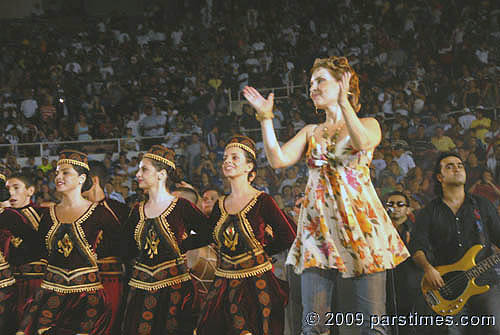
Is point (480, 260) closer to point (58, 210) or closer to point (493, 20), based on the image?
point (58, 210)

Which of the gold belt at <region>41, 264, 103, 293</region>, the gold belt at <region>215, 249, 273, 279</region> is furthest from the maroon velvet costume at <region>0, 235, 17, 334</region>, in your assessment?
the gold belt at <region>215, 249, 273, 279</region>

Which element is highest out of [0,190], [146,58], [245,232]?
[146,58]

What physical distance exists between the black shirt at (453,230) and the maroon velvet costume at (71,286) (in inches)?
92.5

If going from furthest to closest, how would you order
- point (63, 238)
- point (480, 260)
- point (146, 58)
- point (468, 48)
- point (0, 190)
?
point (146, 58) < point (468, 48) < point (0, 190) < point (63, 238) < point (480, 260)

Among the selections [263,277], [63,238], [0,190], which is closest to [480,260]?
[263,277]

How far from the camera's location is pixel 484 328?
4445 millimetres

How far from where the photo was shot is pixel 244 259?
4.48 meters

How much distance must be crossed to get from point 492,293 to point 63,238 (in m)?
3.11

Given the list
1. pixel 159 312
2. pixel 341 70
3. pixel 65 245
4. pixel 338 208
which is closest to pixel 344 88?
pixel 341 70

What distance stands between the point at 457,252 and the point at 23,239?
3.38 m

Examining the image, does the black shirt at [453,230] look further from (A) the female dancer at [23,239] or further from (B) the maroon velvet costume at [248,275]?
(A) the female dancer at [23,239]

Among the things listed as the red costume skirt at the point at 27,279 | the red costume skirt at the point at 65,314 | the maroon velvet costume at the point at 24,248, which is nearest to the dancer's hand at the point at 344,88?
the red costume skirt at the point at 65,314

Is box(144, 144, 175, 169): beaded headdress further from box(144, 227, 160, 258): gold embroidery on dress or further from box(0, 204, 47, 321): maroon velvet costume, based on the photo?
box(0, 204, 47, 321): maroon velvet costume

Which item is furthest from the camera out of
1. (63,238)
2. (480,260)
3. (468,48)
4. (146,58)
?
(146,58)
